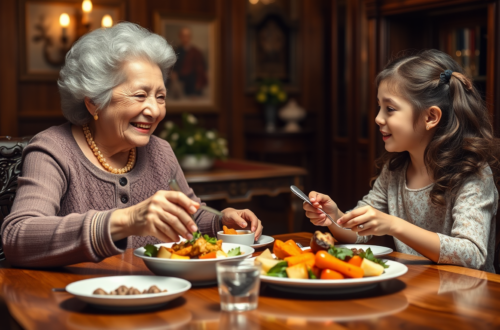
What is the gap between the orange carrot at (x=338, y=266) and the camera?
120 centimetres

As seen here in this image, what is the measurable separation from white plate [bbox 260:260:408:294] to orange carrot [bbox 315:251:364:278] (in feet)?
0.08

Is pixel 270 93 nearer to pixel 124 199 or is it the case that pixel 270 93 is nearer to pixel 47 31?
pixel 47 31

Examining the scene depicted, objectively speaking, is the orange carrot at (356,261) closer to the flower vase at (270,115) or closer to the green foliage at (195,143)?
the green foliage at (195,143)

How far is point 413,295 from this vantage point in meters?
1.21

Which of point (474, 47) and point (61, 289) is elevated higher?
point (474, 47)

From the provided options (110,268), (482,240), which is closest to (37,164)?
(110,268)

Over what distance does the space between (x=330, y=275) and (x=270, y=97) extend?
5.24 m

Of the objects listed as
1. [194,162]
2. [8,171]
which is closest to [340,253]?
[8,171]

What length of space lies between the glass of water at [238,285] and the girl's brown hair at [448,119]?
92cm

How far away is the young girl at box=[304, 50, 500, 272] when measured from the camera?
171 cm

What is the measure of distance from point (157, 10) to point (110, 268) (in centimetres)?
469

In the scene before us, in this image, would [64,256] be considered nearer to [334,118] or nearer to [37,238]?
[37,238]

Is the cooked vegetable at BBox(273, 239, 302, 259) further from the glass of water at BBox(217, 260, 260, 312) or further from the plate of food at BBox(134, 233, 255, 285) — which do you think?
the glass of water at BBox(217, 260, 260, 312)

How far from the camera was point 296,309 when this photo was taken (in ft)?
3.66
